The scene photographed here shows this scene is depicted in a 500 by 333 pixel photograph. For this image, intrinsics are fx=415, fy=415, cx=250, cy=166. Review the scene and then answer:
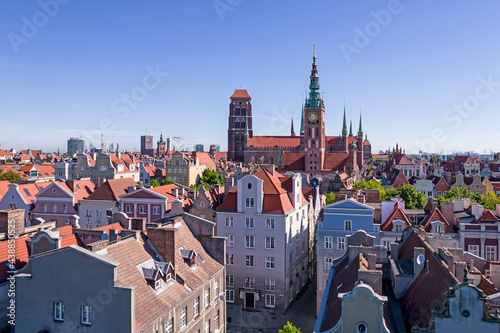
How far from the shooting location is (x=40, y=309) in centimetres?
2289

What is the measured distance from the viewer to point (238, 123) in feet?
633

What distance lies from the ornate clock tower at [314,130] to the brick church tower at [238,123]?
1942 inches

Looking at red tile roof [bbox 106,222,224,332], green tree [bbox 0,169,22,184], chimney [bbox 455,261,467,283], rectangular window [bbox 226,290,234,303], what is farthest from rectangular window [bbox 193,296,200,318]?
green tree [bbox 0,169,22,184]

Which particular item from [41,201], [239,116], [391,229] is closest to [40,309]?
[391,229]

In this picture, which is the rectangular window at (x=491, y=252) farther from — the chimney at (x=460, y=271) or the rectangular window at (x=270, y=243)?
the chimney at (x=460, y=271)

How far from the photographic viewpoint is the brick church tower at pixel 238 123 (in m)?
192

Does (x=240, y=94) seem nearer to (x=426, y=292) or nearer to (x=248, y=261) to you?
(x=248, y=261)

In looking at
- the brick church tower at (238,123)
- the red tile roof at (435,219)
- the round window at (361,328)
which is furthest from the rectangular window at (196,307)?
the brick church tower at (238,123)

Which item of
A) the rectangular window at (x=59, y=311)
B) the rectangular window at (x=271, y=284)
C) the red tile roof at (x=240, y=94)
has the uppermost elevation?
the red tile roof at (x=240, y=94)

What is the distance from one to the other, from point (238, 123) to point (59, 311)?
172511 mm

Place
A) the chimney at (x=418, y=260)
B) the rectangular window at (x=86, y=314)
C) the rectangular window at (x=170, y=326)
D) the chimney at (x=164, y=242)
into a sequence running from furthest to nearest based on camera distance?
the chimney at (x=164, y=242), the chimney at (x=418, y=260), the rectangular window at (x=170, y=326), the rectangular window at (x=86, y=314)

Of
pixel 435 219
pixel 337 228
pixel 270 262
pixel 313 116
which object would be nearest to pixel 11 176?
pixel 270 262

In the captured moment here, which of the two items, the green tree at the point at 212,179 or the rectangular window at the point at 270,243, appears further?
the green tree at the point at 212,179

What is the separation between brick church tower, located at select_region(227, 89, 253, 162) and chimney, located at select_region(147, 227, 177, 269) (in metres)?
163
